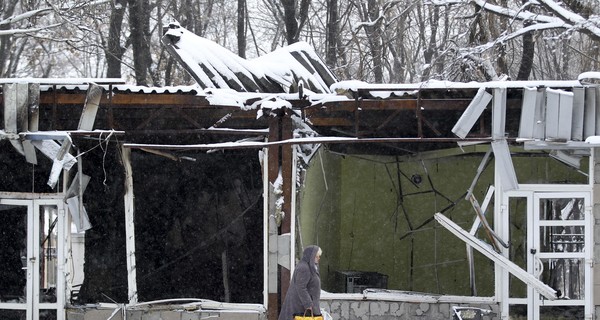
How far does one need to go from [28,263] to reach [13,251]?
89 centimetres

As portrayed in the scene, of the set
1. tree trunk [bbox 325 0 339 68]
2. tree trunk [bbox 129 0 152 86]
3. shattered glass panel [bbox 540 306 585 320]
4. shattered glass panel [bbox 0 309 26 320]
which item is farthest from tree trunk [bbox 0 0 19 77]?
shattered glass panel [bbox 540 306 585 320]

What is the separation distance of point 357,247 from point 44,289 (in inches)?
240

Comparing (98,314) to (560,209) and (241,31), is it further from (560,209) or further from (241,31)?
(241,31)

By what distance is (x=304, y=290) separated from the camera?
352 inches

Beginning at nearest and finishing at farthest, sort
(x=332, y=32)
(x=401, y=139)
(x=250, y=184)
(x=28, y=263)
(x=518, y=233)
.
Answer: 1. (x=401, y=139)
2. (x=28, y=263)
3. (x=250, y=184)
4. (x=518, y=233)
5. (x=332, y=32)

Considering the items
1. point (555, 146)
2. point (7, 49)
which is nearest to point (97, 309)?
point (555, 146)

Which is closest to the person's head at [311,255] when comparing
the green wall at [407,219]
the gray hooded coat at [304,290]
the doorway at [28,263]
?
the gray hooded coat at [304,290]

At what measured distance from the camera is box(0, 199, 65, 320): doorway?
11.6m

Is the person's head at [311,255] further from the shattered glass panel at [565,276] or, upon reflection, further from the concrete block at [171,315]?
the shattered glass panel at [565,276]

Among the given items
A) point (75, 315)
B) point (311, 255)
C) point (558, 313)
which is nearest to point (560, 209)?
point (558, 313)

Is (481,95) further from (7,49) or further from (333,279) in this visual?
(7,49)

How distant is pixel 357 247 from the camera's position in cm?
1581

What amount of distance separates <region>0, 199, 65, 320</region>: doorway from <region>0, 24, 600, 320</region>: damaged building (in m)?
0.02

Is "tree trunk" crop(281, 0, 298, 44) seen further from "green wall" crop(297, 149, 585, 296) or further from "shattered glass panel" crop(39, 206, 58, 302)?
"shattered glass panel" crop(39, 206, 58, 302)
